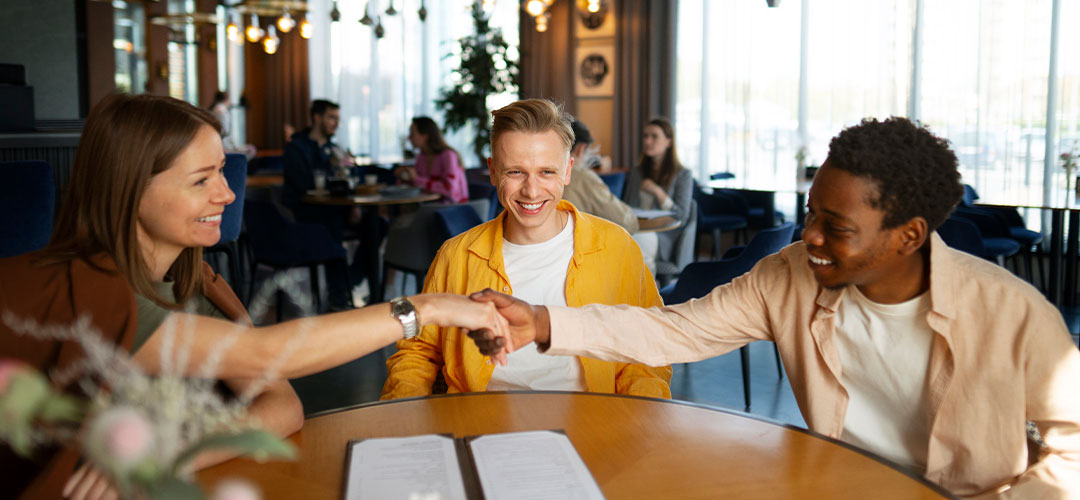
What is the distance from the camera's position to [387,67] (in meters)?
11.5

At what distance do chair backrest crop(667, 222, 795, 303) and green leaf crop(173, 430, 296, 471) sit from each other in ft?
9.88

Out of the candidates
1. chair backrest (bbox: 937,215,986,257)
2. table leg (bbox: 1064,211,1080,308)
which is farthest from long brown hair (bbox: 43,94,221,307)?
table leg (bbox: 1064,211,1080,308)

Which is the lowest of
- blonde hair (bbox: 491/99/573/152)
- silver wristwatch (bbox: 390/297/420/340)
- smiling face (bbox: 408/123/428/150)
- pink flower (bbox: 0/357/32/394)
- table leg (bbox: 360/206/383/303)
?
table leg (bbox: 360/206/383/303)

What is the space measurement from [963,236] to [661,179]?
195cm

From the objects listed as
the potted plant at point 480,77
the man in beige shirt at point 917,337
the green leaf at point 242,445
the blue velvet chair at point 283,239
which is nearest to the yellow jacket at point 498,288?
the man in beige shirt at point 917,337

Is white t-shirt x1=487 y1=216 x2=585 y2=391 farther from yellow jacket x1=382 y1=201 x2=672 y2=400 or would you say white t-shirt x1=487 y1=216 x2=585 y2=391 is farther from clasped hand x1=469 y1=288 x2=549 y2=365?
clasped hand x1=469 y1=288 x2=549 y2=365

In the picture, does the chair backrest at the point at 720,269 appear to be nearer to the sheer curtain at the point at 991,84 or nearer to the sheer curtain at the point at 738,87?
the sheer curtain at the point at 991,84

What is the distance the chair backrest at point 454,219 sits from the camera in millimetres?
4934

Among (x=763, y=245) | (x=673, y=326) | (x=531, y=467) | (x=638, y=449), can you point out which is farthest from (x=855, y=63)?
(x=531, y=467)

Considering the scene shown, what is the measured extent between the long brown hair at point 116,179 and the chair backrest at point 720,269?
252cm

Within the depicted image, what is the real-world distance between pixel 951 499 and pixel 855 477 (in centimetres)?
14

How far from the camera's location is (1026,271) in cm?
660

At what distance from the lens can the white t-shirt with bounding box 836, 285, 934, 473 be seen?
5.49 ft

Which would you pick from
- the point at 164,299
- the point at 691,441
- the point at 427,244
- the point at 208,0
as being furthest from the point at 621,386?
the point at 208,0
